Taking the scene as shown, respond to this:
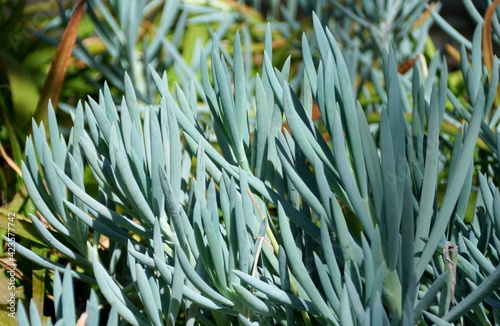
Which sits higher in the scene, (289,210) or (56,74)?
(56,74)

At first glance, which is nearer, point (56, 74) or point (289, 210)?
point (289, 210)

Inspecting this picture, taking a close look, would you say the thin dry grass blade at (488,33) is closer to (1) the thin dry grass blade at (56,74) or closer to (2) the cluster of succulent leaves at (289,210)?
(2) the cluster of succulent leaves at (289,210)

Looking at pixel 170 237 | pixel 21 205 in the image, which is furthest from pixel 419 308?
pixel 21 205

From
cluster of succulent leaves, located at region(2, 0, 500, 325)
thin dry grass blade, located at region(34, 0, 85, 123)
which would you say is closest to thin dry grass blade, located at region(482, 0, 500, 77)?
cluster of succulent leaves, located at region(2, 0, 500, 325)

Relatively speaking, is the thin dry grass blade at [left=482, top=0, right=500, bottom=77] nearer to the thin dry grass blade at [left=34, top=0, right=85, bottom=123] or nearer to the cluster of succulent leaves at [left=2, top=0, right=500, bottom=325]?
the cluster of succulent leaves at [left=2, top=0, right=500, bottom=325]

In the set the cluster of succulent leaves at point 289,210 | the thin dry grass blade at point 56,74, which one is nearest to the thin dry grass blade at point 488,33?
the cluster of succulent leaves at point 289,210

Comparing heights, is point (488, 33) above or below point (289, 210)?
above

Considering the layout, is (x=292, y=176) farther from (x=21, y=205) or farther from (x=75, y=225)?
(x=21, y=205)

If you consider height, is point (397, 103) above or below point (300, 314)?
above

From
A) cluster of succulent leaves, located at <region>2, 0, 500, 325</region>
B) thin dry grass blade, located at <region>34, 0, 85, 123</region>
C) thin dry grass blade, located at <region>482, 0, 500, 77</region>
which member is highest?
thin dry grass blade, located at <region>34, 0, 85, 123</region>

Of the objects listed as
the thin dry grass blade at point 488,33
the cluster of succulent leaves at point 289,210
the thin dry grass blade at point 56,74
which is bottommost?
the cluster of succulent leaves at point 289,210

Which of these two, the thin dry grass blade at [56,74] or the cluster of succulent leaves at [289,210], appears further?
the thin dry grass blade at [56,74]
